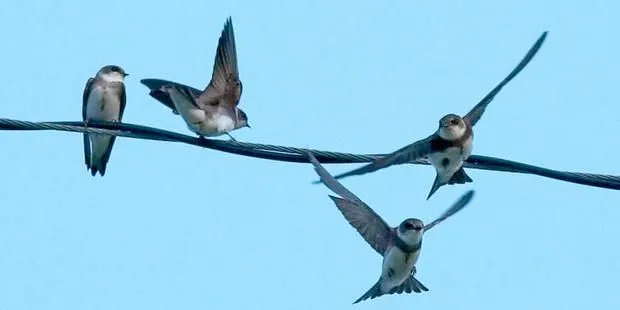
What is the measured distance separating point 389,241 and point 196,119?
4.78ft

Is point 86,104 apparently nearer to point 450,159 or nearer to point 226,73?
point 226,73

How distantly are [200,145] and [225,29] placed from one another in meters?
1.77

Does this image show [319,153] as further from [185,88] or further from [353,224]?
[353,224]

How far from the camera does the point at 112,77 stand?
10.1 metres

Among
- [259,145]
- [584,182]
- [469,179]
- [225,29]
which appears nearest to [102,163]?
[225,29]

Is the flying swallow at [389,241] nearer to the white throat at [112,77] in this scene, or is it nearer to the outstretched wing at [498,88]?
the outstretched wing at [498,88]

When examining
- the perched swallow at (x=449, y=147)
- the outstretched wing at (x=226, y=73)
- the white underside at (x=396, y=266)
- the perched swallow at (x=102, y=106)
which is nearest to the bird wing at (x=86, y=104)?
the perched swallow at (x=102, y=106)

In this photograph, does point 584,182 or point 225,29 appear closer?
point 584,182

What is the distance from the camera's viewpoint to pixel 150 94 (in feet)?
23.1

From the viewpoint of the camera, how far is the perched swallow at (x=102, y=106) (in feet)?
32.3

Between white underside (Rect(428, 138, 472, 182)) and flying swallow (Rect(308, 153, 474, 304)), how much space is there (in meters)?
0.72

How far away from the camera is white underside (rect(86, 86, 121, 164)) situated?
9.83 meters

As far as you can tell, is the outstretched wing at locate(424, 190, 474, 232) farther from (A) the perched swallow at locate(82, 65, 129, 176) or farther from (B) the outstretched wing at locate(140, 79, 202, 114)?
(A) the perched swallow at locate(82, 65, 129, 176)

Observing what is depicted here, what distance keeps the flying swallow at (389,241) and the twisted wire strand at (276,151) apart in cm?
148
